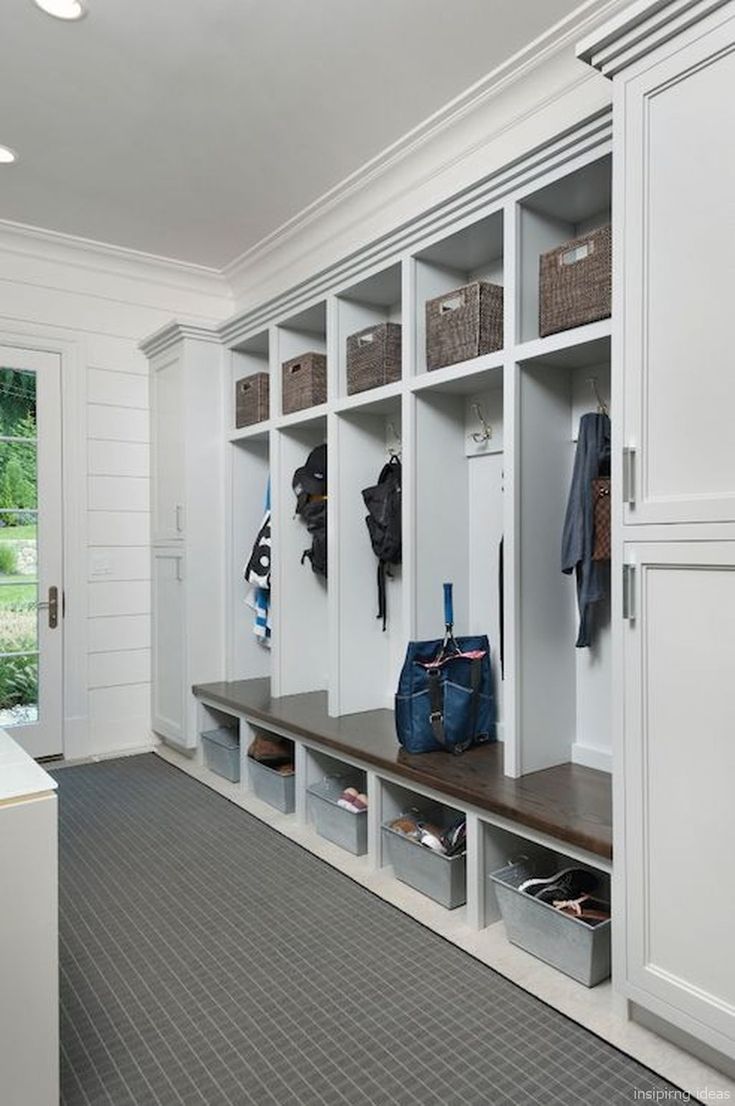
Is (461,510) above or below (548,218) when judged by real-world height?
below

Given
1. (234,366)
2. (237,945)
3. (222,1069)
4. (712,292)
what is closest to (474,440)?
(712,292)

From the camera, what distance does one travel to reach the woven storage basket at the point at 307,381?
3.56 metres

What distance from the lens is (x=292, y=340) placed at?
3.81 m

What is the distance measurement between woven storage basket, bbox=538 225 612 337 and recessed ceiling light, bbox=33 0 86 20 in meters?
1.72

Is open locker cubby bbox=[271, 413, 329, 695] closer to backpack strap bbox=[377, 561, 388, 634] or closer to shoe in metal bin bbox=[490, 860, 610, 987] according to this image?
backpack strap bbox=[377, 561, 388, 634]

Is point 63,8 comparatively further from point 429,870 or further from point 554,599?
point 429,870

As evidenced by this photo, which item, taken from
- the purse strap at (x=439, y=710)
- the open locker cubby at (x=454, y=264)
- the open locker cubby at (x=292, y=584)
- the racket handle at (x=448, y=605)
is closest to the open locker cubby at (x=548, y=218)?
the open locker cubby at (x=454, y=264)

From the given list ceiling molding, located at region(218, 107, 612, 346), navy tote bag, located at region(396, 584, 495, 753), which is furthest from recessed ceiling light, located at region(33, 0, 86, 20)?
navy tote bag, located at region(396, 584, 495, 753)

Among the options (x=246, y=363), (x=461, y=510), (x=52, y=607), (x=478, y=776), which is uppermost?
(x=246, y=363)

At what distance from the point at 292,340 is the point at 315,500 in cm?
85

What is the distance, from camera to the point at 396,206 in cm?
352

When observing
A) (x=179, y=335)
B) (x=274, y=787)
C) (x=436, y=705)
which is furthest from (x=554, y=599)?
(x=179, y=335)

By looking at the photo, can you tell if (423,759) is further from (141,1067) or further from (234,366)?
(234,366)

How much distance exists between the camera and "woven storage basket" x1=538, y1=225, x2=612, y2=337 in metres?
2.23
